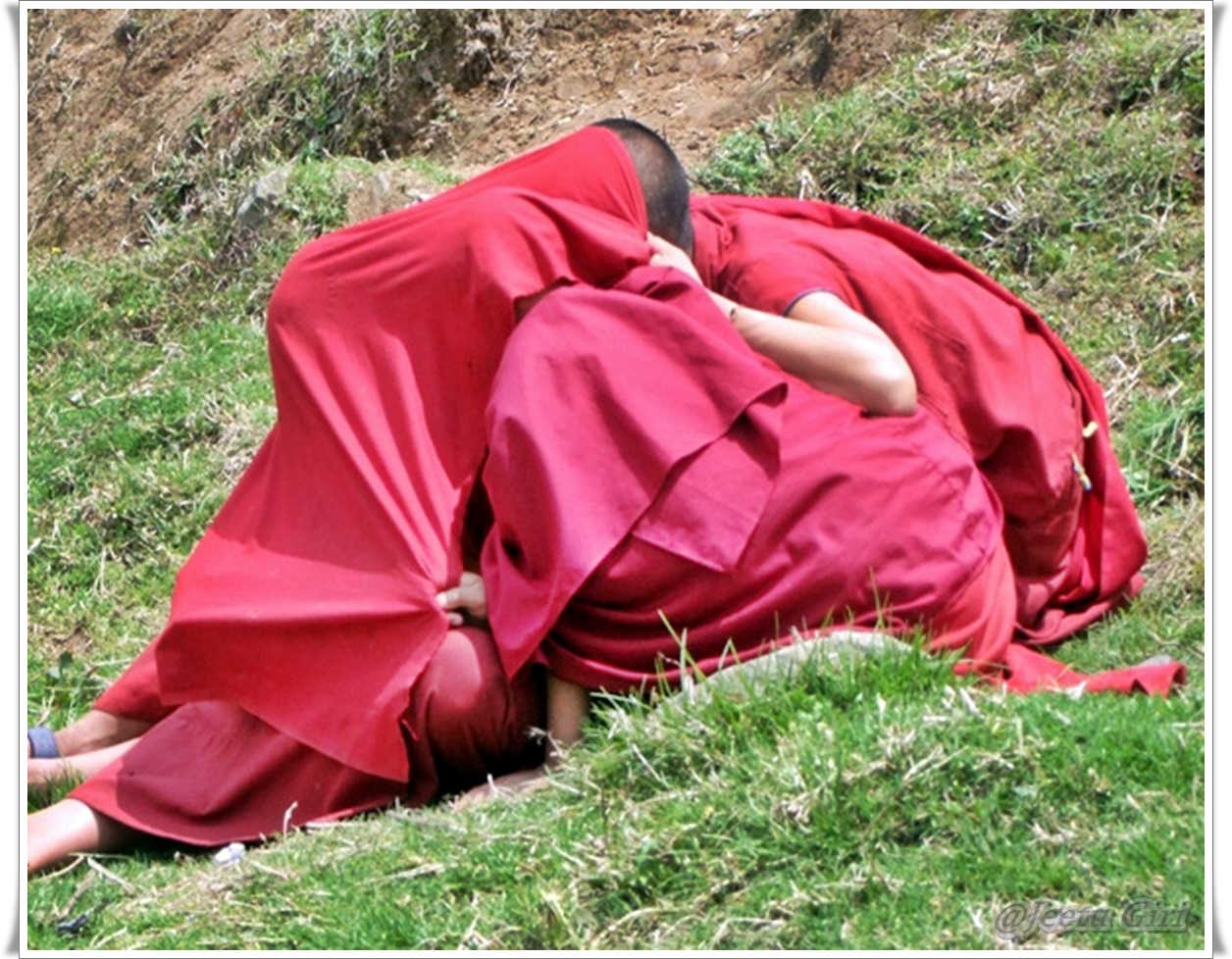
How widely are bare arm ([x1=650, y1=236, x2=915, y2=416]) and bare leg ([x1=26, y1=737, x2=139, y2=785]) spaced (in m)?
1.84

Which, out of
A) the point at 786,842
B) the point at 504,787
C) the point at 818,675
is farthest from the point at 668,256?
the point at 786,842

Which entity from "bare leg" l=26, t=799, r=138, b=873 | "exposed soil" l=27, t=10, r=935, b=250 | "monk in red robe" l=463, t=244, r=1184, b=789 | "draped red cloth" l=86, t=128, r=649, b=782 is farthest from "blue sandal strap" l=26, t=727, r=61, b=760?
"exposed soil" l=27, t=10, r=935, b=250

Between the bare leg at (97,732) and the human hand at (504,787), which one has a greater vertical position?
the human hand at (504,787)

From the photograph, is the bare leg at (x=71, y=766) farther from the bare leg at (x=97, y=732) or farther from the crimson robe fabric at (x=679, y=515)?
the crimson robe fabric at (x=679, y=515)

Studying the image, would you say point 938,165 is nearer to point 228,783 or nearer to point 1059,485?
point 1059,485

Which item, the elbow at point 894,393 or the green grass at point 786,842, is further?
the elbow at point 894,393

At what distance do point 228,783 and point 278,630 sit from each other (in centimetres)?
41

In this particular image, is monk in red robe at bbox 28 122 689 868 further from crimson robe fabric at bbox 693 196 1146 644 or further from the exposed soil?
the exposed soil

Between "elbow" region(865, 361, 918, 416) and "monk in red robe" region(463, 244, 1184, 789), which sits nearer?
"monk in red robe" region(463, 244, 1184, 789)

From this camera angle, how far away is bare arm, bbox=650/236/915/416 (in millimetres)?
4742

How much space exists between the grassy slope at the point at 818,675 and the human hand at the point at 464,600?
381mm

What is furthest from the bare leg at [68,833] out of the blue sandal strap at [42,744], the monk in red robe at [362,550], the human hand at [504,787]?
the human hand at [504,787]

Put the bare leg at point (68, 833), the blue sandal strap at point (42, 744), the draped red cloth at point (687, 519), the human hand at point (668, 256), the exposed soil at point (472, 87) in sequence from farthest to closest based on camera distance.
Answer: the exposed soil at point (472, 87) < the blue sandal strap at point (42, 744) < the human hand at point (668, 256) < the bare leg at point (68, 833) < the draped red cloth at point (687, 519)

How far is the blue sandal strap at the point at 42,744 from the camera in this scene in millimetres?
5243
